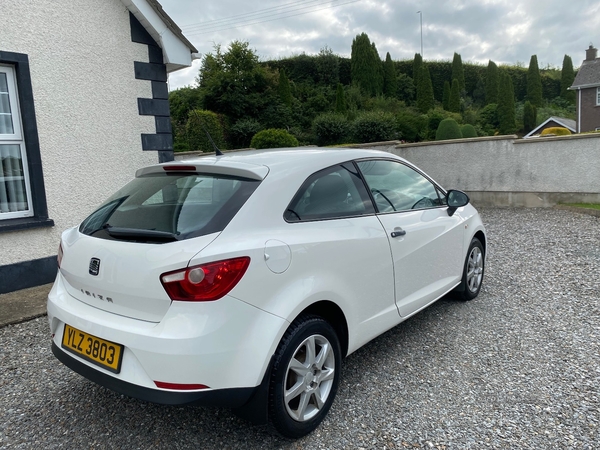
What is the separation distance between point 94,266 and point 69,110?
388cm

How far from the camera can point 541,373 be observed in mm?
3057

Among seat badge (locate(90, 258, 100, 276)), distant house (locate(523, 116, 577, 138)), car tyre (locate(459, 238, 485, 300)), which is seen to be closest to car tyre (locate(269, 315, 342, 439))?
seat badge (locate(90, 258, 100, 276))

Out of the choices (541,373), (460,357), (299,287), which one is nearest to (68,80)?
(299,287)

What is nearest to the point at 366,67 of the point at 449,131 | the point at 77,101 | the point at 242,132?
the point at 242,132

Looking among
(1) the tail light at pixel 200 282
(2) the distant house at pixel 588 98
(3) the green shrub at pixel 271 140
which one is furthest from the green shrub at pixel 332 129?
(2) the distant house at pixel 588 98

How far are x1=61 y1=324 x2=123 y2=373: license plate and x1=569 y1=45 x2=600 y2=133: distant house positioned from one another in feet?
121

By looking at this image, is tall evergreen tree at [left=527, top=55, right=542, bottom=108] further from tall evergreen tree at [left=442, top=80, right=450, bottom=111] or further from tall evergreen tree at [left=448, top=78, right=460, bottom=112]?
tall evergreen tree at [left=442, top=80, right=450, bottom=111]

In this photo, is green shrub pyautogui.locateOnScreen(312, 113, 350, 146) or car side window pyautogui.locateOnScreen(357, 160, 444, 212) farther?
green shrub pyautogui.locateOnScreen(312, 113, 350, 146)

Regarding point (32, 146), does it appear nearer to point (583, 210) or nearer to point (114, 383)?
point (114, 383)

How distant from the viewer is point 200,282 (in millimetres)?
1983

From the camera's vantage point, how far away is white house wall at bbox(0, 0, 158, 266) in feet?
16.5

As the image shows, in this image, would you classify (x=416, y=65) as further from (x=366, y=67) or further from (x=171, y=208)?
(x=171, y=208)

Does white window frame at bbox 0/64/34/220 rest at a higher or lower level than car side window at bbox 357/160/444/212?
higher

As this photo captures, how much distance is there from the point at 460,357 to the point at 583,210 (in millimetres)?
7927
